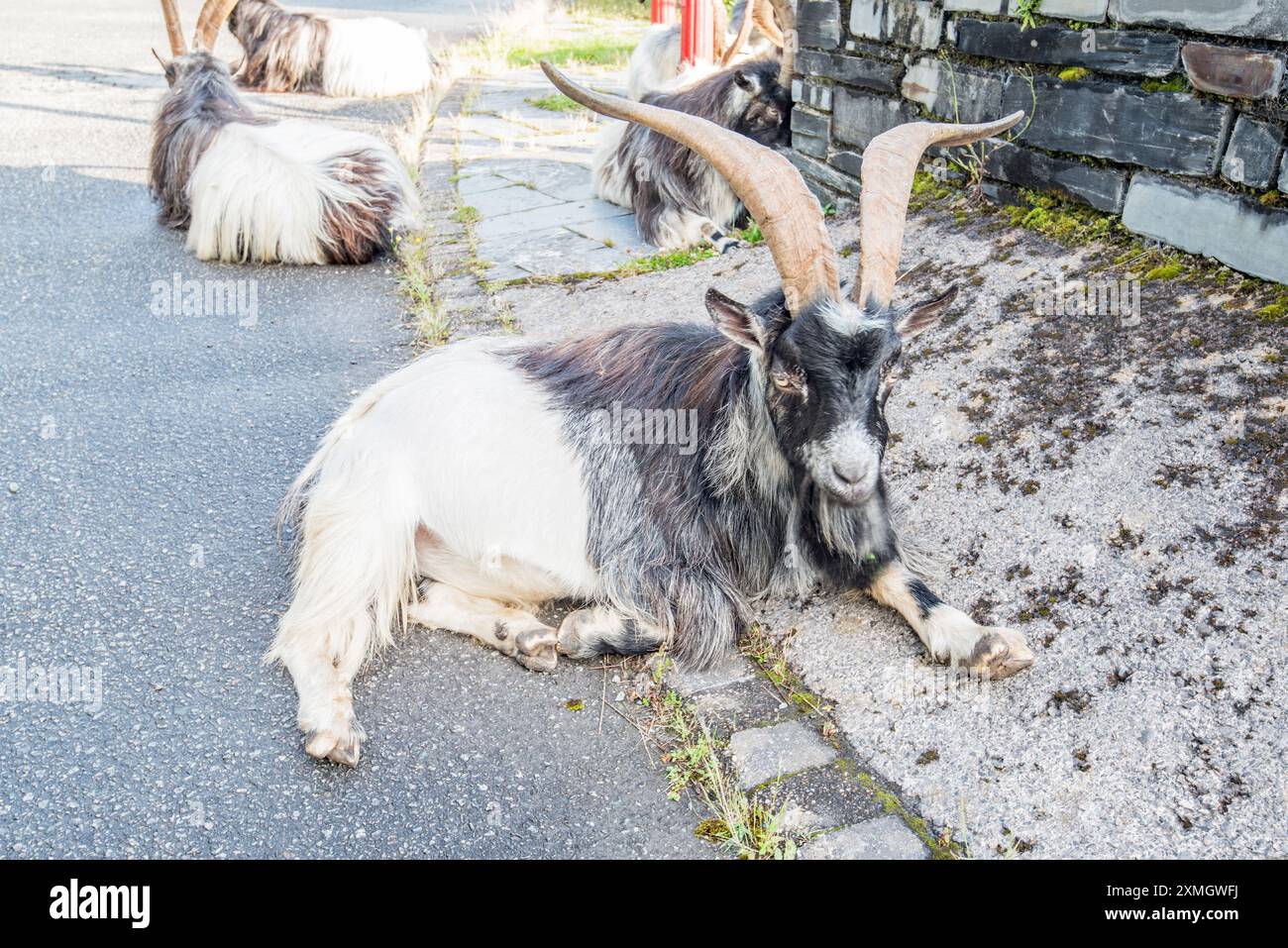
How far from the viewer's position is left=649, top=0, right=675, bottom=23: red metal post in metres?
11.7

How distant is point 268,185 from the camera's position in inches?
263

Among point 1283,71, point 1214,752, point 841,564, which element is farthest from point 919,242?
point 1214,752

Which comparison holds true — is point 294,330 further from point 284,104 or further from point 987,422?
point 284,104

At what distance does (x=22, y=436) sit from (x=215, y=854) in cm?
283

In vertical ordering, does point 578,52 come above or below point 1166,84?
below

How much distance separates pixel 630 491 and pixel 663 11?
393 inches

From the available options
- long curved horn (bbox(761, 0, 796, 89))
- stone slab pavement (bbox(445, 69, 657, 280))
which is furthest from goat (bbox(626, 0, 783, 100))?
long curved horn (bbox(761, 0, 796, 89))

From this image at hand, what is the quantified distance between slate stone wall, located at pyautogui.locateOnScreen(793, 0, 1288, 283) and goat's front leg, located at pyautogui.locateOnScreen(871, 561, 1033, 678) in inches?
65.9

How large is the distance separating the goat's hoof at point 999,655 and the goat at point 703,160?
3741 mm

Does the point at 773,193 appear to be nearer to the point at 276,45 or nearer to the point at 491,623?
the point at 491,623

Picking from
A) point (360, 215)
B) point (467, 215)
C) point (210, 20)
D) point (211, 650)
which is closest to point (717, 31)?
point (467, 215)

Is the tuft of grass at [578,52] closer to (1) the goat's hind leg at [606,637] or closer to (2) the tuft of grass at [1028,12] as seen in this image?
(2) the tuft of grass at [1028,12]

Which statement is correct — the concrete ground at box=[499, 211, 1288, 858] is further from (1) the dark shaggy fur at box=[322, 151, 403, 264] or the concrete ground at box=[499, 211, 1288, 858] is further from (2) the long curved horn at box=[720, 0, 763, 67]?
(2) the long curved horn at box=[720, 0, 763, 67]

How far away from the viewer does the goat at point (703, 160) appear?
21.4 ft
